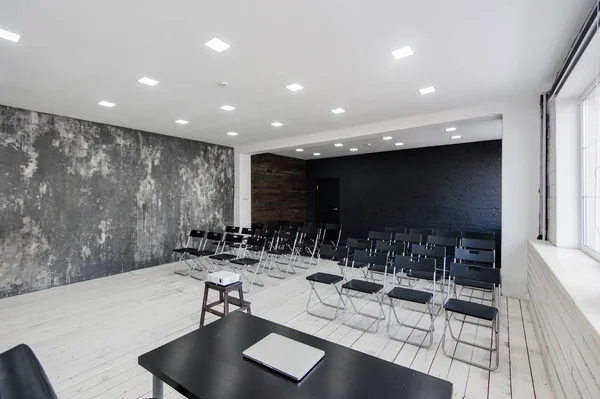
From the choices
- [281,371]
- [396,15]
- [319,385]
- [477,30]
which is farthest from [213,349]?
[477,30]

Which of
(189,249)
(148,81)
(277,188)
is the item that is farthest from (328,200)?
(148,81)

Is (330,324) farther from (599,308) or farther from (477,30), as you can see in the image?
(477,30)

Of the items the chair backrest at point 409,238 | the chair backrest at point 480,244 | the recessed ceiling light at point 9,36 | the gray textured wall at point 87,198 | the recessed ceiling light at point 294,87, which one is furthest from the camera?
the chair backrest at point 409,238

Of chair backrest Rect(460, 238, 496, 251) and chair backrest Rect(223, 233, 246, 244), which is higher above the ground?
chair backrest Rect(460, 238, 496, 251)

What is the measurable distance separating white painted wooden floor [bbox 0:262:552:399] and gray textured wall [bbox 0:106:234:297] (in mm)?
513

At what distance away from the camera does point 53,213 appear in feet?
14.8

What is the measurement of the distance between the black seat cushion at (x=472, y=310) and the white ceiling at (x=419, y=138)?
2.99 metres

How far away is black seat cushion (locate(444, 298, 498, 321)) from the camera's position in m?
2.31

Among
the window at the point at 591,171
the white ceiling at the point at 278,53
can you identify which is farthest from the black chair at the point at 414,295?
the white ceiling at the point at 278,53

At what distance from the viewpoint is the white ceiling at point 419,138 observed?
5.27 meters

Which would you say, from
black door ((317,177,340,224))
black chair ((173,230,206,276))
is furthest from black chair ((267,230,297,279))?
black door ((317,177,340,224))

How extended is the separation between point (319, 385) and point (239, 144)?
6544 millimetres

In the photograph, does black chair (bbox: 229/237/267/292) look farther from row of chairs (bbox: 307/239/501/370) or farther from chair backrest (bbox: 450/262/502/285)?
chair backrest (bbox: 450/262/502/285)

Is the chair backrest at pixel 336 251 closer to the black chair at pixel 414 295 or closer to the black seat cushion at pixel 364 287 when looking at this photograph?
the black seat cushion at pixel 364 287
